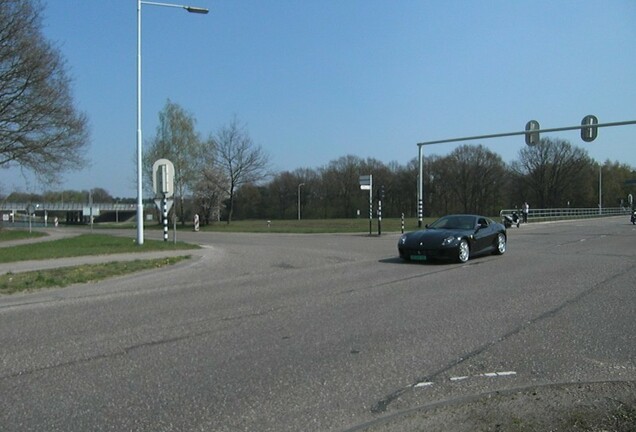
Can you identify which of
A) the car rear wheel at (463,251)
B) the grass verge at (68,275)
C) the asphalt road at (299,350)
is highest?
the car rear wheel at (463,251)

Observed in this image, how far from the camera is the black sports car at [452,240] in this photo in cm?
1396

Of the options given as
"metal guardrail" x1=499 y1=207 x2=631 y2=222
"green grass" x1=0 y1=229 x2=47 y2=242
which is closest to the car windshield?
"green grass" x1=0 y1=229 x2=47 y2=242

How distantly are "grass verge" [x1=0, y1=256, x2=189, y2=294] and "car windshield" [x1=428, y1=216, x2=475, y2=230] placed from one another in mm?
7626

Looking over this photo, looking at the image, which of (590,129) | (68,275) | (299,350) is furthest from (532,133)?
(299,350)

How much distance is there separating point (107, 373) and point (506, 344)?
4.01 meters

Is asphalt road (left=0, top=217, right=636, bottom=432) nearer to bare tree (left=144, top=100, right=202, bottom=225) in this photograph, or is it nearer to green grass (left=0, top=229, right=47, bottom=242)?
green grass (left=0, top=229, right=47, bottom=242)

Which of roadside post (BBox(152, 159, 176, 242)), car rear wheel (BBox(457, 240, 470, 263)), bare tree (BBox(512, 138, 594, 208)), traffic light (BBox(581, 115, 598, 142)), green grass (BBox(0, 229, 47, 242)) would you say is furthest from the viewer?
bare tree (BBox(512, 138, 594, 208))

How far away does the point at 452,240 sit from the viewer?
550 inches

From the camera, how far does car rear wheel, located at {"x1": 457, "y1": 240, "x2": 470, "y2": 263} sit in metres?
14.1

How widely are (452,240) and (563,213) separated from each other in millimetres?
53262

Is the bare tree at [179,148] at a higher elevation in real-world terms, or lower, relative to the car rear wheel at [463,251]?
higher

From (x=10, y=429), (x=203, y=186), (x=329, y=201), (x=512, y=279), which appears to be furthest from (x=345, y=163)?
(x=10, y=429)

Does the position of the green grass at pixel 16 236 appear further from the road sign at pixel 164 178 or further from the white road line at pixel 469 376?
the white road line at pixel 469 376

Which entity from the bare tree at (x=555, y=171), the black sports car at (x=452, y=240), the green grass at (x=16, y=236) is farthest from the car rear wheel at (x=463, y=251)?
the bare tree at (x=555, y=171)
